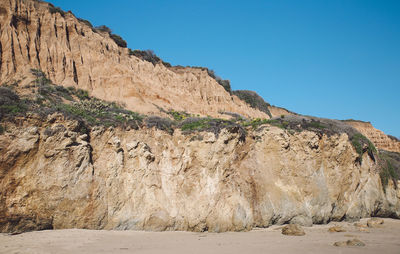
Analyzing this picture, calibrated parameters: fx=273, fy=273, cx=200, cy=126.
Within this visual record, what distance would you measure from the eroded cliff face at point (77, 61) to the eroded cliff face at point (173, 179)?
7.59 meters

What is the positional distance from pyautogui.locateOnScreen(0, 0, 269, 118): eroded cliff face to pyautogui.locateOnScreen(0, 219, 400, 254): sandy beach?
454 inches

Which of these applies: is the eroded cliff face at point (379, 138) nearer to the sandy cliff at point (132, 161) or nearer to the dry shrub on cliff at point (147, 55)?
the sandy cliff at point (132, 161)

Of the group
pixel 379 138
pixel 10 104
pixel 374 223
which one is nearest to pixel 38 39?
pixel 10 104

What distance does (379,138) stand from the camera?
47.8m

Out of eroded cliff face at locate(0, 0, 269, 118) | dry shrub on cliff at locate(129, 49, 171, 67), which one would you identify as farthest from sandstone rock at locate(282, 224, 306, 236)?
dry shrub on cliff at locate(129, 49, 171, 67)

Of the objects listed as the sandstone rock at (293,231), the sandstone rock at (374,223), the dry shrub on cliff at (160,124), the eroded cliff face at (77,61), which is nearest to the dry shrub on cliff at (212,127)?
the dry shrub on cliff at (160,124)

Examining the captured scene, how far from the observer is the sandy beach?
8.97 metres

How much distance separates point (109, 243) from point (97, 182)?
3556 mm

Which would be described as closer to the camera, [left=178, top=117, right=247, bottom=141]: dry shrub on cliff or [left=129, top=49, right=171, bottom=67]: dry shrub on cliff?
[left=178, top=117, right=247, bottom=141]: dry shrub on cliff

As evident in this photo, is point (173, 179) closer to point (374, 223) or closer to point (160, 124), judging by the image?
point (160, 124)

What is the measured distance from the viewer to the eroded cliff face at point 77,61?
64.0 ft

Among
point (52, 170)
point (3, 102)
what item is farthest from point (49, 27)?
point (52, 170)

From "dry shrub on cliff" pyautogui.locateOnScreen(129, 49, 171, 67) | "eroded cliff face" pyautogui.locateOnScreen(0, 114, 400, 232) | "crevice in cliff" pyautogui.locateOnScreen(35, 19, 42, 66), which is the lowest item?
"eroded cliff face" pyautogui.locateOnScreen(0, 114, 400, 232)

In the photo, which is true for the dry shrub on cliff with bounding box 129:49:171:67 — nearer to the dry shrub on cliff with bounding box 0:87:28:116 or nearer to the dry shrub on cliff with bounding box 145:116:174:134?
the dry shrub on cliff with bounding box 145:116:174:134
